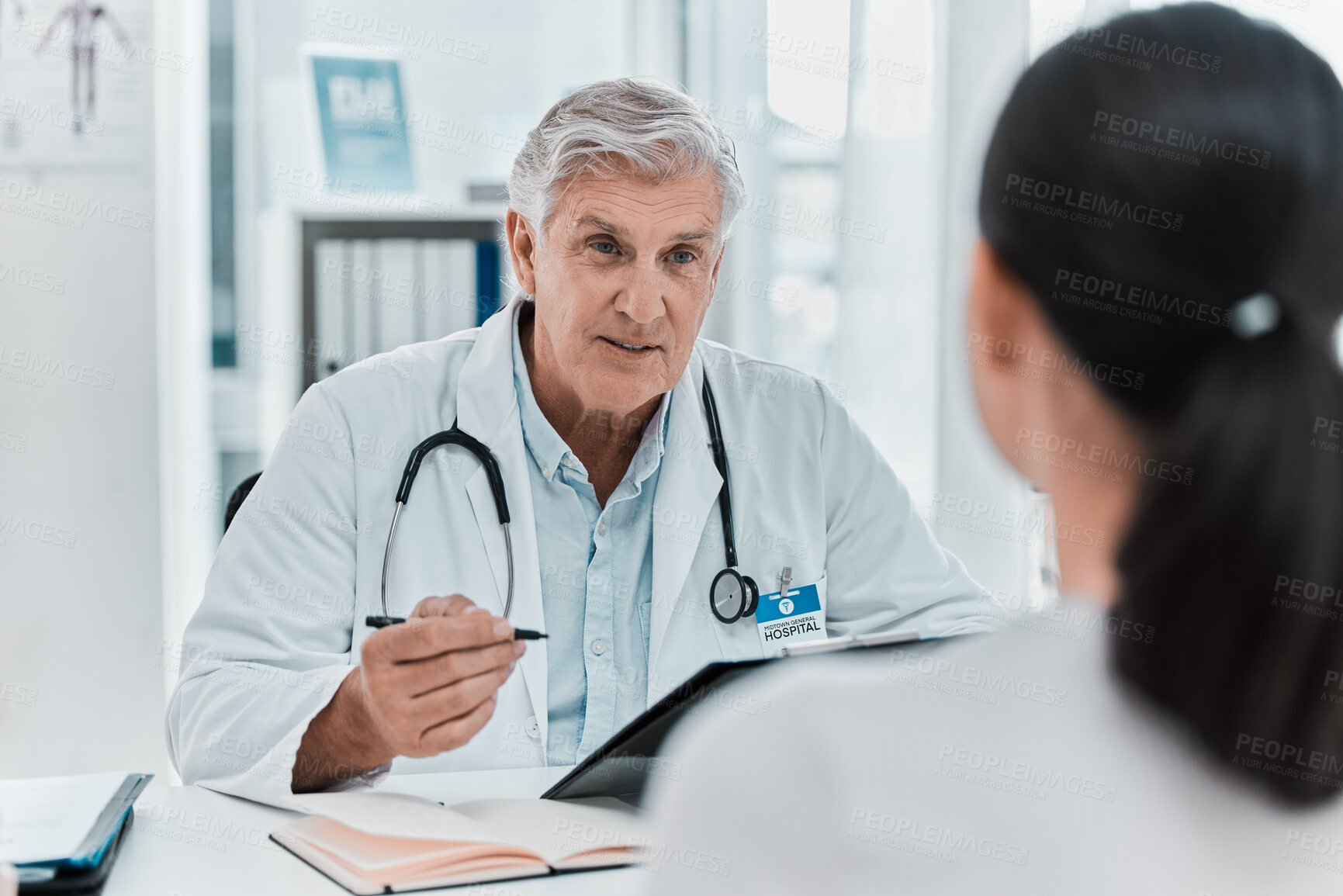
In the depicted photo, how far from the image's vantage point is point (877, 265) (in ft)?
7.52

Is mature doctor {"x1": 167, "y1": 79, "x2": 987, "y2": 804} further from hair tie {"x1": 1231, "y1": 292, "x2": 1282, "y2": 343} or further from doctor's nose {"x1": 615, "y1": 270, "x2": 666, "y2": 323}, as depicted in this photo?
hair tie {"x1": 1231, "y1": 292, "x2": 1282, "y2": 343}

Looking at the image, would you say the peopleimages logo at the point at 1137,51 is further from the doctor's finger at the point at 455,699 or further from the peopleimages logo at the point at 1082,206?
the doctor's finger at the point at 455,699

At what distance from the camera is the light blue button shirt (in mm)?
1441

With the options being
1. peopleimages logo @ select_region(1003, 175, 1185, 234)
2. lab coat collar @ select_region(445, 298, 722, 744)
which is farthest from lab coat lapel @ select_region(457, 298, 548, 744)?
peopleimages logo @ select_region(1003, 175, 1185, 234)

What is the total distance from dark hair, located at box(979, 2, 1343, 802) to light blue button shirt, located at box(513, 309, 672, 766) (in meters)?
1.00

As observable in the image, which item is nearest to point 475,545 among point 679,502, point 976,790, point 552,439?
point 552,439

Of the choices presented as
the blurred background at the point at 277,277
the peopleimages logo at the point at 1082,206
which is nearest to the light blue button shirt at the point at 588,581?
the blurred background at the point at 277,277

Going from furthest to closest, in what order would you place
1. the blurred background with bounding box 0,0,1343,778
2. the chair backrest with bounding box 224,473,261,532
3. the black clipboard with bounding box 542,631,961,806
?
the blurred background with bounding box 0,0,1343,778
the chair backrest with bounding box 224,473,261,532
the black clipboard with bounding box 542,631,961,806

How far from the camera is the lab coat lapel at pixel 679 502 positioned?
4.88 ft

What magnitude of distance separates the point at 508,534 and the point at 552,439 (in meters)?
0.18

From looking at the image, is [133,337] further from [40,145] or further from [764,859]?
[764,859]

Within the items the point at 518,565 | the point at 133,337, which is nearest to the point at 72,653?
the point at 133,337

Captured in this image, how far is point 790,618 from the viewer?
1.54m

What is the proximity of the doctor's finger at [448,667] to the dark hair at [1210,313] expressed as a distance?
62cm
